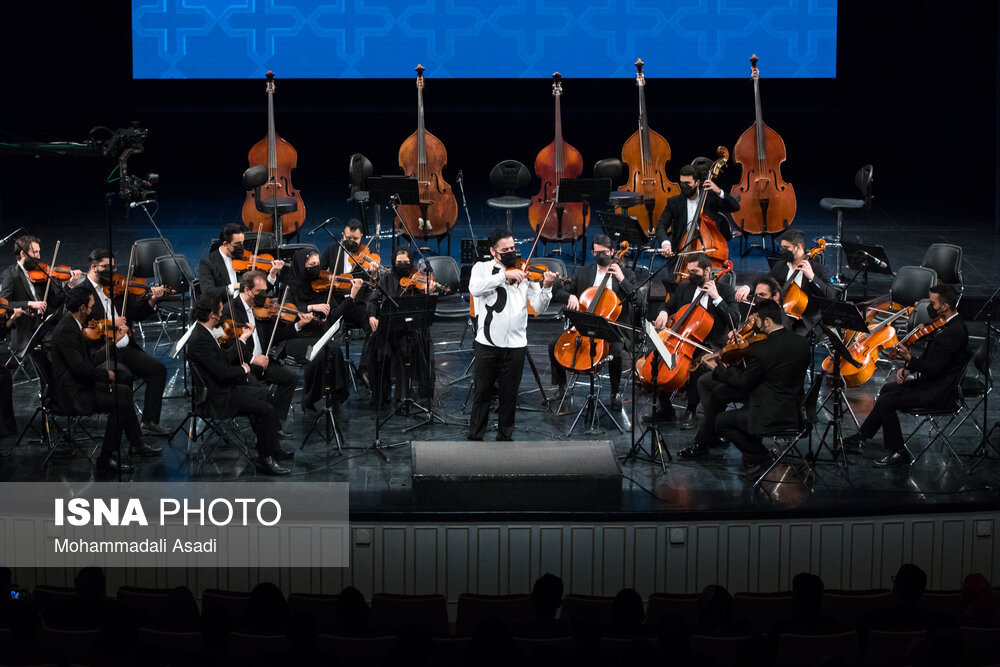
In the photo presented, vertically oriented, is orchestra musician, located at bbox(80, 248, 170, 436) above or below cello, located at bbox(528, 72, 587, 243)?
below

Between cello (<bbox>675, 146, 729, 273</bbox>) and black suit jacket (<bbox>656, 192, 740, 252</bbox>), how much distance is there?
0.10 meters

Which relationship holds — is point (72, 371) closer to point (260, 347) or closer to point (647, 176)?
point (260, 347)

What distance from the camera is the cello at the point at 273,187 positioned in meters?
12.8

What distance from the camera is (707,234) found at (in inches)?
443

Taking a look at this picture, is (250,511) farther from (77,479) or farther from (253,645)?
(253,645)

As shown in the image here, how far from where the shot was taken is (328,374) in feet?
31.1

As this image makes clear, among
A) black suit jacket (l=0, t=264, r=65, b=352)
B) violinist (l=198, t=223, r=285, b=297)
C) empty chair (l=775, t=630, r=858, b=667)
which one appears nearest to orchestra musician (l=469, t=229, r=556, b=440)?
violinist (l=198, t=223, r=285, b=297)

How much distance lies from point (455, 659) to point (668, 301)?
472 cm

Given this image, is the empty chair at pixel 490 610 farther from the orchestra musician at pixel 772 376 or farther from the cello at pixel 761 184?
the cello at pixel 761 184

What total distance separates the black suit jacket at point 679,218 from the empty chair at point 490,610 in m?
5.41

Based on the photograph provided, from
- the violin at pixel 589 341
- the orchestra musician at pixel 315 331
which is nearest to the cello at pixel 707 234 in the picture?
the violin at pixel 589 341

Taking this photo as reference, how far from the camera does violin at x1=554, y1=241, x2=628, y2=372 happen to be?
31.7 ft

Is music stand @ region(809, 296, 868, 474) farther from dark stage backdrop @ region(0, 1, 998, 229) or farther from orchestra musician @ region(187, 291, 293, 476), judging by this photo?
dark stage backdrop @ region(0, 1, 998, 229)

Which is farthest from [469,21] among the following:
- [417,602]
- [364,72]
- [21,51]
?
[417,602]
